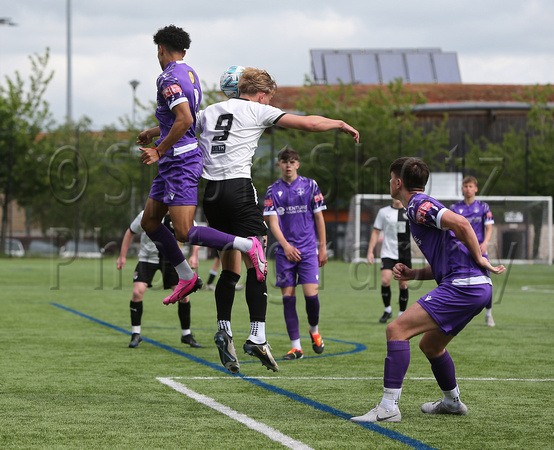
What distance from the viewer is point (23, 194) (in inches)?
1468

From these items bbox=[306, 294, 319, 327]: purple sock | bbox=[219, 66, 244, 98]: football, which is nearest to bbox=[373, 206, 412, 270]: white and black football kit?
bbox=[306, 294, 319, 327]: purple sock

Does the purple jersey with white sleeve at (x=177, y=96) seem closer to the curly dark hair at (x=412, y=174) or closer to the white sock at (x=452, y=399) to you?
the curly dark hair at (x=412, y=174)

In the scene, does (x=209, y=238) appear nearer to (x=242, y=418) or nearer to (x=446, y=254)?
(x=242, y=418)

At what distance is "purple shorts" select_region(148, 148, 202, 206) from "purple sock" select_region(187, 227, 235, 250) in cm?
24

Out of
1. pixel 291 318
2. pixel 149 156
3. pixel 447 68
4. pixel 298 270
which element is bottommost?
pixel 291 318

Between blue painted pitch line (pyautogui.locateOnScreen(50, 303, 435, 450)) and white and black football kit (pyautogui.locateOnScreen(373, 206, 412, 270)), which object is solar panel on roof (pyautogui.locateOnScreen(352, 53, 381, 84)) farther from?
blue painted pitch line (pyautogui.locateOnScreen(50, 303, 435, 450))

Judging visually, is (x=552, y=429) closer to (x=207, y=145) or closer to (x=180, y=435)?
(x=180, y=435)

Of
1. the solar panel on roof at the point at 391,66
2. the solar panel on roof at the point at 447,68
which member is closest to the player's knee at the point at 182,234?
the solar panel on roof at the point at 391,66

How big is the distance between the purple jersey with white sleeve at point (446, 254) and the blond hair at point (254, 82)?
1.64 meters

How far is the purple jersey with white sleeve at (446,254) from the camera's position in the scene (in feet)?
18.1

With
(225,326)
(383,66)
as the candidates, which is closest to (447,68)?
(383,66)

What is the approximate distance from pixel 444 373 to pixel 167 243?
2459 mm

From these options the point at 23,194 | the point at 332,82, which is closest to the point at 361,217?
the point at 23,194

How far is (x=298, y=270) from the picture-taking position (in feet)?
30.8
